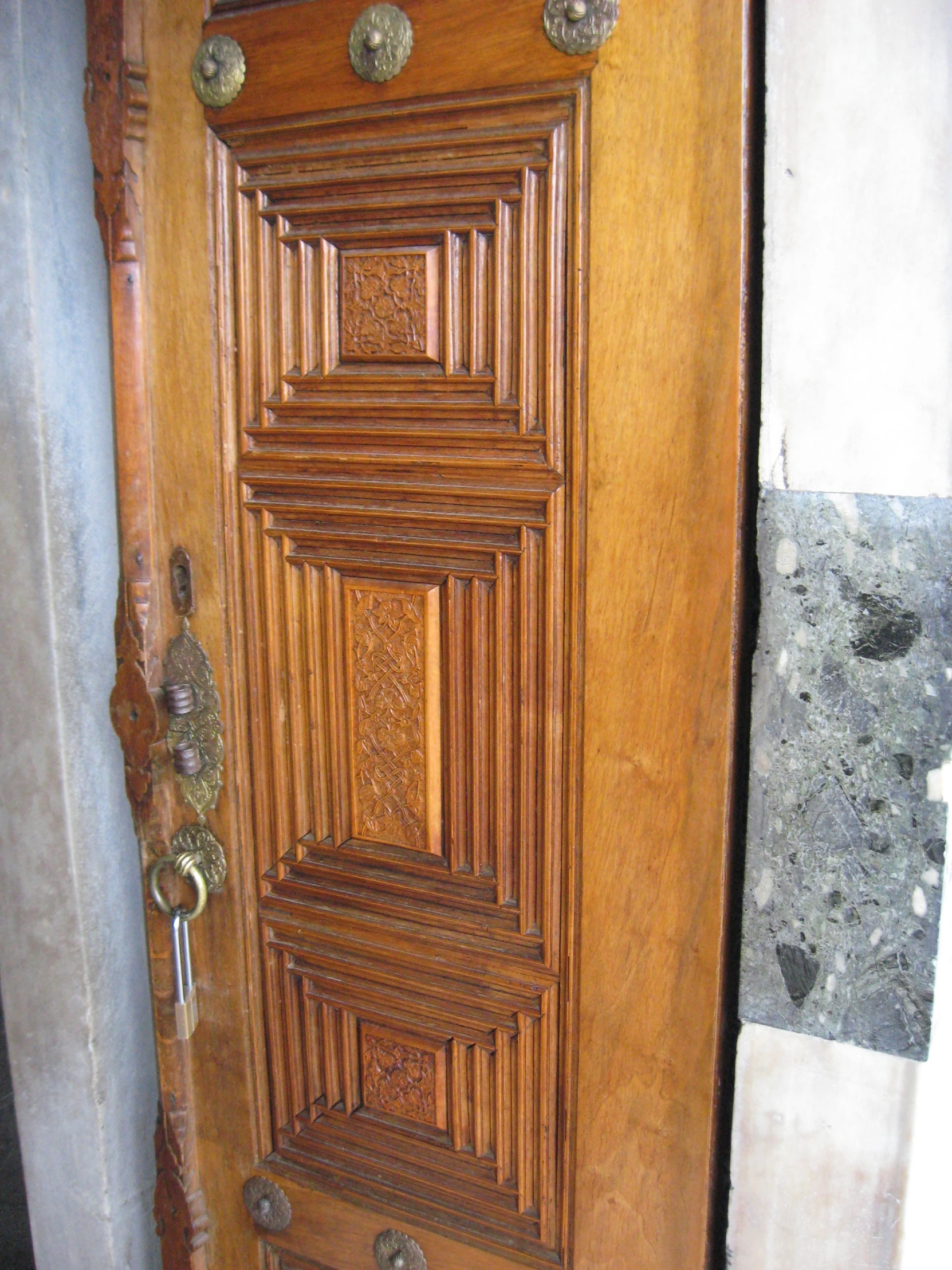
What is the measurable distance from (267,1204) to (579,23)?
4.16 ft

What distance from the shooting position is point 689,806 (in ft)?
2.93

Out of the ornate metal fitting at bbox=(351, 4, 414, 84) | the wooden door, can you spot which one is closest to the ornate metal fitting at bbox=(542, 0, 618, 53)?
the wooden door

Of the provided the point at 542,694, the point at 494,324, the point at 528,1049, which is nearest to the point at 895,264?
the point at 494,324

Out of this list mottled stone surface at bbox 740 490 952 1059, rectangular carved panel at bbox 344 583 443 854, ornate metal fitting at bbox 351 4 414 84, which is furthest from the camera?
rectangular carved panel at bbox 344 583 443 854

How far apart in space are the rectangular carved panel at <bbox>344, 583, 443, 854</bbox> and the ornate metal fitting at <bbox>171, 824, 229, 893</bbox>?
7.6 inches

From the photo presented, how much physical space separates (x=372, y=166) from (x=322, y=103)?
0.08 m

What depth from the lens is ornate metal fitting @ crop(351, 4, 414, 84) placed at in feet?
2.98

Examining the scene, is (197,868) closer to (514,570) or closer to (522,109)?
(514,570)

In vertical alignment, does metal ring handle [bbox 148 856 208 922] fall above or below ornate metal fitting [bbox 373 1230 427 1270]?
above

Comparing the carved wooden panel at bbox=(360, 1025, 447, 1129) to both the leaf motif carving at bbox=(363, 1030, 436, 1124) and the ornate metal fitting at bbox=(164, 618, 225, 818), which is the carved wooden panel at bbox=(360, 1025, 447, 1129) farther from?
the ornate metal fitting at bbox=(164, 618, 225, 818)

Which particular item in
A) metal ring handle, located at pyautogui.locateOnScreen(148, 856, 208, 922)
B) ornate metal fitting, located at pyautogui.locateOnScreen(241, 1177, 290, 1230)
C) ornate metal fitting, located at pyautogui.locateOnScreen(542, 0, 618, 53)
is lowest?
ornate metal fitting, located at pyautogui.locateOnScreen(241, 1177, 290, 1230)

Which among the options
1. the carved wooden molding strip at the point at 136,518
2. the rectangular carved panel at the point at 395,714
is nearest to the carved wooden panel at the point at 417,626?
the rectangular carved panel at the point at 395,714

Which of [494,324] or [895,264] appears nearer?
[895,264]

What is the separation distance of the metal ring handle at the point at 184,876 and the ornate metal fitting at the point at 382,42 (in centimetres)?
85
